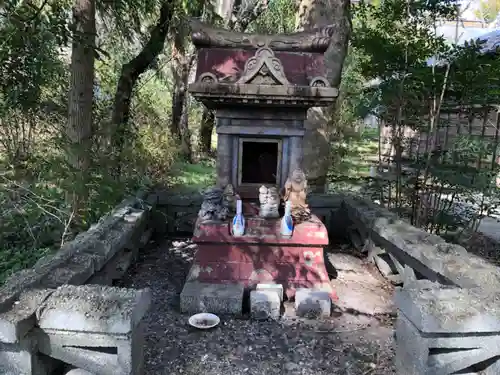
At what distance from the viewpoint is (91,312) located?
242 cm

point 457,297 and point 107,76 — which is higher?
point 107,76

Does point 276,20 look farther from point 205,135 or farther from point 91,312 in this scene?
point 91,312

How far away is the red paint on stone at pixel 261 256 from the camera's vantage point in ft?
14.3

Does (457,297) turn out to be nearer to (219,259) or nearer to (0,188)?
(219,259)

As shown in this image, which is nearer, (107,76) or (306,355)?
(306,355)

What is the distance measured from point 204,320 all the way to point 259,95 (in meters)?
2.13

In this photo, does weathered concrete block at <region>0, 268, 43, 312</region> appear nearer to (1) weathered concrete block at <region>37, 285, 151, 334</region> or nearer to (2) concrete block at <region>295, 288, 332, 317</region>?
(1) weathered concrete block at <region>37, 285, 151, 334</region>

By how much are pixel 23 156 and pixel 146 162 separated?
3735 millimetres

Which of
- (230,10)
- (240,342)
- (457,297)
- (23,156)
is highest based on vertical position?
(230,10)

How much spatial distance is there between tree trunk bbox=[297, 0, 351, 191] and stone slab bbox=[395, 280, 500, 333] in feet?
14.9

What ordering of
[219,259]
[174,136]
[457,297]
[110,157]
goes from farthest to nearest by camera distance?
[174,136]
[110,157]
[219,259]
[457,297]

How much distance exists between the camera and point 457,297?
272cm

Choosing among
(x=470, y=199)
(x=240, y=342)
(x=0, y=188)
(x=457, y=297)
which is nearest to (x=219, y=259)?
(x=240, y=342)

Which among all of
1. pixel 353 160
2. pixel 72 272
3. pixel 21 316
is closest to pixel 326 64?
pixel 72 272
